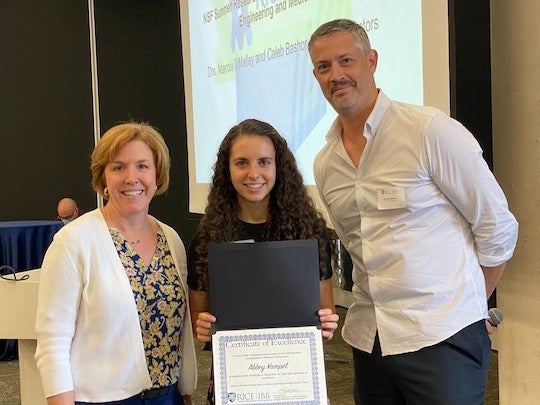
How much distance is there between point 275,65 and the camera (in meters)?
4.50

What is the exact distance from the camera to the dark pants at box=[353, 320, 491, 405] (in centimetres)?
187

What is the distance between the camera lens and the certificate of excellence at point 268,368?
177 cm

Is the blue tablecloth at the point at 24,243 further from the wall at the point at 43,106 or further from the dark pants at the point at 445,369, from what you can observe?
the dark pants at the point at 445,369

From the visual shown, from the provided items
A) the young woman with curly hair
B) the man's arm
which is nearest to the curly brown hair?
the young woman with curly hair

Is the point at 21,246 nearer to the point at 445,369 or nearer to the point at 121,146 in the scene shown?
the point at 121,146

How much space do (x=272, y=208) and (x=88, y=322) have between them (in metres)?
0.62

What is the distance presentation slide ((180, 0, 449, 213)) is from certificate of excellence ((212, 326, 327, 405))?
1378mm

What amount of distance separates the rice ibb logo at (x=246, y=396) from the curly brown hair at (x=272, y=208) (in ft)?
1.10

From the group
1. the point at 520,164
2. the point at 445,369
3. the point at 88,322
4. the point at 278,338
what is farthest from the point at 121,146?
the point at 520,164

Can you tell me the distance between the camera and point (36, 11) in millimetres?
7547

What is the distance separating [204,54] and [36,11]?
9.80ft

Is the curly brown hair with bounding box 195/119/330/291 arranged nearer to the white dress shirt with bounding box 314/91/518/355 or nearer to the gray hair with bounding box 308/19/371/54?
the white dress shirt with bounding box 314/91/518/355

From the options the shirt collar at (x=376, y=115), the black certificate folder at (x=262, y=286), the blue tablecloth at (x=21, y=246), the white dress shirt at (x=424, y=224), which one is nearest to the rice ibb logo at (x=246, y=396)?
the black certificate folder at (x=262, y=286)

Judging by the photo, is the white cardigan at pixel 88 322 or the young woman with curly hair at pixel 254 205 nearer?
the white cardigan at pixel 88 322
